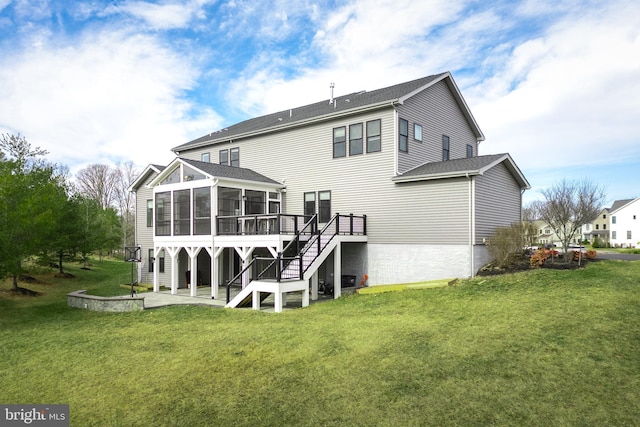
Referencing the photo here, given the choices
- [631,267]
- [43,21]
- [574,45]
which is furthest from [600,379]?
[43,21]

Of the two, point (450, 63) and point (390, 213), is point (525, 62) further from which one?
point (390, 213)

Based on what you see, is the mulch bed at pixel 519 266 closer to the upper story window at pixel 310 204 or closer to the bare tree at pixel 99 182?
the upper story window at pixel 310 204

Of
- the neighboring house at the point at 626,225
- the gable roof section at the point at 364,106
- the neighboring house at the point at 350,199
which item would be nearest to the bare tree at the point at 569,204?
the neighboring house at the point at 350,199

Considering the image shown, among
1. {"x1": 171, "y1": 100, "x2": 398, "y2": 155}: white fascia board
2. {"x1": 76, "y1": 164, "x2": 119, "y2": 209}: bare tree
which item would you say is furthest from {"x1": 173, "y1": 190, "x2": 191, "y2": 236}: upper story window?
{"x1": 76, "y1": 164, "x2": 119, "y2": 209}: bare tree

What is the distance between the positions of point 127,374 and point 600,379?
7.66m

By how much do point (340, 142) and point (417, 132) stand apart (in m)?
3.38

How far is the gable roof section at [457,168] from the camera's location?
1430 centimetres

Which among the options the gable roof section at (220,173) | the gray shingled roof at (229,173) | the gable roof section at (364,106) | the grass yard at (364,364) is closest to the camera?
the grass yard at (364,364)

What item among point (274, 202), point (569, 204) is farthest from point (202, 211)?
point (569, 204)

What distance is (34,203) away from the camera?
14820 millimetres

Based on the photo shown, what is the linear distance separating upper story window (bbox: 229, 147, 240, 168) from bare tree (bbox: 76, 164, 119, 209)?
36.7 meters

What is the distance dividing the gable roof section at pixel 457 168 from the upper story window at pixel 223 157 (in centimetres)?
1072

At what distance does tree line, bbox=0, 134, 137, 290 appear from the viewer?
13844 millimetres

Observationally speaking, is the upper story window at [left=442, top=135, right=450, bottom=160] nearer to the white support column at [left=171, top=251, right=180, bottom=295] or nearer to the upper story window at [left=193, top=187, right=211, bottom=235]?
the upper story window at [left=193, top=187, right=211, bottom=235]
